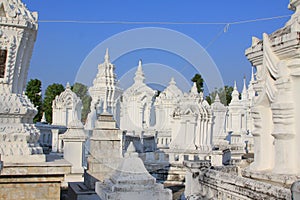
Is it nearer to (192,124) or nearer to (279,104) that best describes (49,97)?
(192,124)

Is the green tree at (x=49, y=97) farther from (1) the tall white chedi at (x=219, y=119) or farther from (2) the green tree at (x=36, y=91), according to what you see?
(1) the tall white chedi at (x=219, y=119)

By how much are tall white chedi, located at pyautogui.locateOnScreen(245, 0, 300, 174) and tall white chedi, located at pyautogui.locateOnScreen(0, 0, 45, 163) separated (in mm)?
3508

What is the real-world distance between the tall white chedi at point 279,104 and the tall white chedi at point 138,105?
25585 millimetres

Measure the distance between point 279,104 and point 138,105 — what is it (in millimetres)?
26934

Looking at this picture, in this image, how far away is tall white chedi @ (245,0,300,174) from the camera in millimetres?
5312

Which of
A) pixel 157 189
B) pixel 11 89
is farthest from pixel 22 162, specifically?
pixel 157 189

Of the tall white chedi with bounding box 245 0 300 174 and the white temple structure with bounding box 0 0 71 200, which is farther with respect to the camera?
the white temple structure with bounding box 0 0 71 200

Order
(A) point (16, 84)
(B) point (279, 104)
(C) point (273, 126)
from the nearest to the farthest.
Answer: (B) point (279, 104) < (C) point (273, 126) < (A) point (16, 84)

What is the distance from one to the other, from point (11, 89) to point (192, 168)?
343 centimetres

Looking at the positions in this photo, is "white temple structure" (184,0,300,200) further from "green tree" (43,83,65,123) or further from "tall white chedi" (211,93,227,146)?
"green tree" (43,83,65,123)

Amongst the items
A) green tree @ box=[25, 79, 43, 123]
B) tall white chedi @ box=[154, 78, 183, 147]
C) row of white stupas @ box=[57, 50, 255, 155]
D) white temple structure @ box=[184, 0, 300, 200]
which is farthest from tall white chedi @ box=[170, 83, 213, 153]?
green tree @ box=[25, 79, 43, 123]

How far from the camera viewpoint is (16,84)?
7.52m

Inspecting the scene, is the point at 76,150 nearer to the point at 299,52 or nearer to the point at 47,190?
the point at 47,190

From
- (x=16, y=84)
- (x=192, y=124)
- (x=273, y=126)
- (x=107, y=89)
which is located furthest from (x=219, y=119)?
(x=273, y=126)
